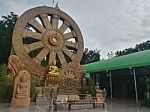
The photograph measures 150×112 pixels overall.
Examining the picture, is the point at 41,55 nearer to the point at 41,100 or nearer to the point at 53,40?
the point at 53,40

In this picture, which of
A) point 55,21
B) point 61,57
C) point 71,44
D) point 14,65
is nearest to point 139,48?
Result: point 71,44

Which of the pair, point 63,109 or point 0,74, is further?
point 0,74

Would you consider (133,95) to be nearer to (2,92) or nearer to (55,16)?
(55,16)

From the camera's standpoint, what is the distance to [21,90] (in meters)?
14.1

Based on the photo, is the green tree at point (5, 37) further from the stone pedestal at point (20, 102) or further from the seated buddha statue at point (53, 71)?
the stone pedestal at point (20, 102)

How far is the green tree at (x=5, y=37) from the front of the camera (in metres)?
23.3

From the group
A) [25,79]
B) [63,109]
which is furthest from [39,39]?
[63,109]

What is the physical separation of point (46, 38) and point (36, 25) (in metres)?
1.30

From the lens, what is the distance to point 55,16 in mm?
20703

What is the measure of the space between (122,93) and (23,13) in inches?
516

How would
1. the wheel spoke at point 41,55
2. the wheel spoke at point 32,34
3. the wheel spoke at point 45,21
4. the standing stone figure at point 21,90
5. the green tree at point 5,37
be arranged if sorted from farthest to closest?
the green tree at point 5,37 → the wheel spoke at point 45,21 → the wheel spoke at point 41,55 → the wheel spoke at point 32,34 → the standing stone figure at point 21,90

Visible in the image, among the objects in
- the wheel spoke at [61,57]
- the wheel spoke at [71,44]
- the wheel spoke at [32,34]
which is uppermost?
the wheel spoke at [32,34]

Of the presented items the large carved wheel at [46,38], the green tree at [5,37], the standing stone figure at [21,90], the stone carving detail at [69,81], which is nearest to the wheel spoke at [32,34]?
the large carved wheel at [46,38]

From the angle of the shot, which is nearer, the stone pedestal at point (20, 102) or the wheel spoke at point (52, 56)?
the stone pedestal at point (20, 102)
